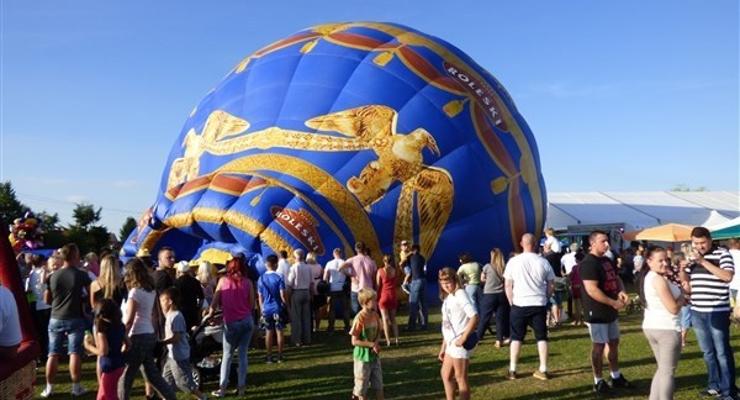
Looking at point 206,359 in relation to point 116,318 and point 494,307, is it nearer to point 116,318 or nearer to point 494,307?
point 116,318

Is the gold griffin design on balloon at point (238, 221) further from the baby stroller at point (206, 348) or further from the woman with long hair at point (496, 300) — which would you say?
the baby stroller at point (206, 348)

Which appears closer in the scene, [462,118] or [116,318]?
[116,318]

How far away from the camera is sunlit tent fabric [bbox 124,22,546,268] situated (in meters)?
12.4

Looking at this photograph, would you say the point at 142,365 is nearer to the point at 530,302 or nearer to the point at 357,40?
the point at 530,302

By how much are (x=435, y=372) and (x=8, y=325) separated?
18.4 ft

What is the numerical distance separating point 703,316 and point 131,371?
5.06 meters

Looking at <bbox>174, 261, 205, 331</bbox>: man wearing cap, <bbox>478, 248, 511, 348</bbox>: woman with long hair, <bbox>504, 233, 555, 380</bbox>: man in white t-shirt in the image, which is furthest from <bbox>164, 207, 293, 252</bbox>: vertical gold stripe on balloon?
<bbox>504, 233, 555, 380</bbox>: man in white t-shirt

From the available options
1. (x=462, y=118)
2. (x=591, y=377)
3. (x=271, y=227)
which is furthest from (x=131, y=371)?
(x=462, y=118)

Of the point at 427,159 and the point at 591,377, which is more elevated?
the point at 427,159

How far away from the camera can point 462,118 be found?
1423 centimetres

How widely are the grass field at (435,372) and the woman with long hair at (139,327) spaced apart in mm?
1343

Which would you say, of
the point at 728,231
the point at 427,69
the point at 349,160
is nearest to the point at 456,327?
the point at 349,160

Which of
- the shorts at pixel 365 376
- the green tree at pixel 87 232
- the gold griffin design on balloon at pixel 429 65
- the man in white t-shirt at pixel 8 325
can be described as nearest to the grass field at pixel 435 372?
the shorts at pixel 365 376

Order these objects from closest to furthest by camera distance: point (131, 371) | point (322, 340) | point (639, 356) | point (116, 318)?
point (116, 318) → point (131, 371) → point (639, 356) → point (322, 340)
